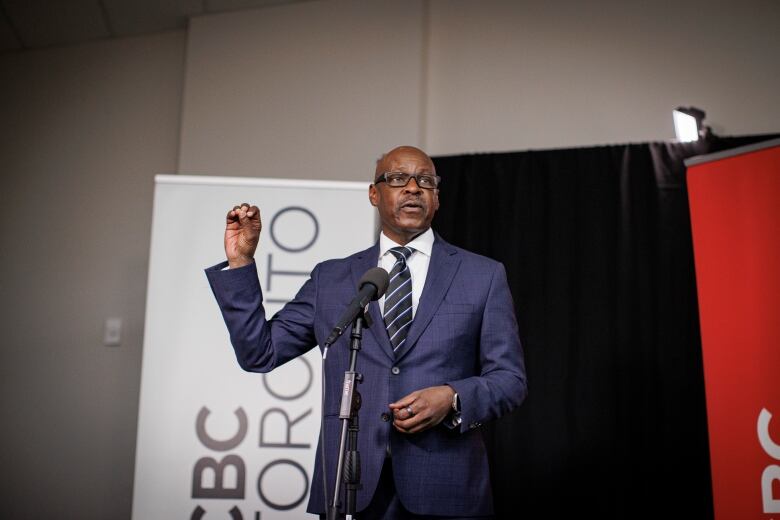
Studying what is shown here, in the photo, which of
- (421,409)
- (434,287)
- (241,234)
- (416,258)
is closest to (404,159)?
(416,258)

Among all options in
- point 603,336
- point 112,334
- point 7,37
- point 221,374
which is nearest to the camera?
point 221,374

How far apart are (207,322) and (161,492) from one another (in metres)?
0.71

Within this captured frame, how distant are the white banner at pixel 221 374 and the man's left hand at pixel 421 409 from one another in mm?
1716

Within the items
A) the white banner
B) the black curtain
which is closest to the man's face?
the white banner

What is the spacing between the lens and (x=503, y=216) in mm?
4328

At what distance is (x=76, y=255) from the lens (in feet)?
15.3

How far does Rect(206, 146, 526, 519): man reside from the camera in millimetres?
1905

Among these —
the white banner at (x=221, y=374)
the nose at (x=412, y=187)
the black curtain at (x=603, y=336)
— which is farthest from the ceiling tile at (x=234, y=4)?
the nose at (x=412, y=187)

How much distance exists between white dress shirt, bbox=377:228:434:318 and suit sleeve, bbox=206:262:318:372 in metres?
0.21

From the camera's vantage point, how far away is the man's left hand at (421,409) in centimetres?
178

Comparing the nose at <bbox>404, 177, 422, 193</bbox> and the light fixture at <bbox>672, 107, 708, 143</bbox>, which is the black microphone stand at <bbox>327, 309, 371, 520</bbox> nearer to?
the nose at <bbox>404, 177, 422, 193</bbox>

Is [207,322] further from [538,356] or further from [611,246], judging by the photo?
[611,246]

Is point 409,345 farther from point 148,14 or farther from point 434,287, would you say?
point 148,14

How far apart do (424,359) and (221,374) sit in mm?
1708
